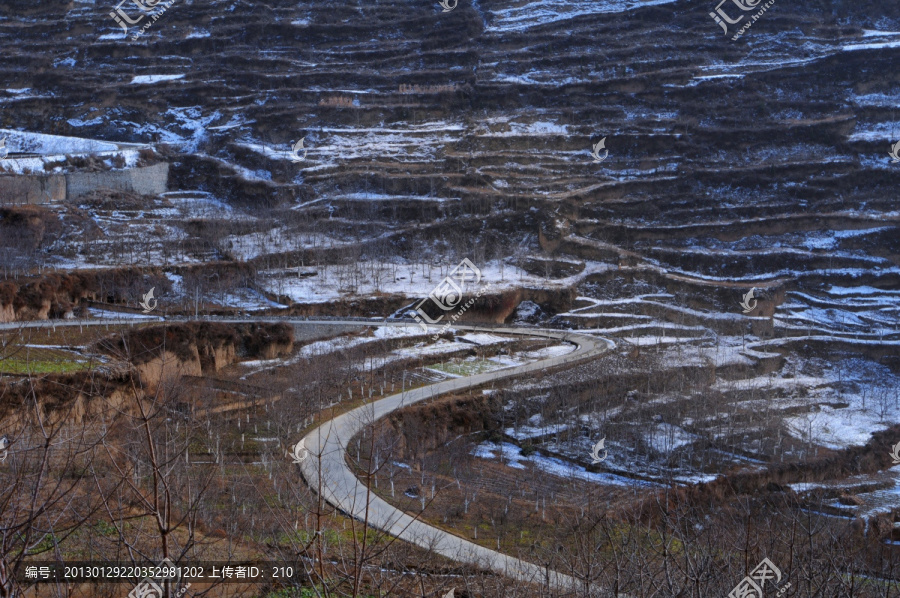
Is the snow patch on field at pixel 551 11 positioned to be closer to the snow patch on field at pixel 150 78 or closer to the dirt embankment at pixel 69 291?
the snow patch on field at pixel 150 78

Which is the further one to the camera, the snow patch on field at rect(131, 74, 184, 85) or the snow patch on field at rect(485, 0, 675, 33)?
the snow patch on field at rect(485, 0, 675, 33)

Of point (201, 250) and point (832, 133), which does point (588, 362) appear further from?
point (832, 133)

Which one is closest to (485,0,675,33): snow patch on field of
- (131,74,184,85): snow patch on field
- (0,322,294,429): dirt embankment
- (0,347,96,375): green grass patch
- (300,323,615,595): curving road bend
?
(131,74,184,85): snow patch on field

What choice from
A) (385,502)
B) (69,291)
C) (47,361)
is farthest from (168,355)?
(69,291)

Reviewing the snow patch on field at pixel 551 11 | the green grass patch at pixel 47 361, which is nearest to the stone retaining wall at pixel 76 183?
the green grass patch at pixel 47 361

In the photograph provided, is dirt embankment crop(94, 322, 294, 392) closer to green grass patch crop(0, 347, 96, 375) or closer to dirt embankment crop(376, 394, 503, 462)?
green grass patch crop(0, 347, 96, 375)

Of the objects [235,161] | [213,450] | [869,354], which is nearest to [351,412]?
[213,450]

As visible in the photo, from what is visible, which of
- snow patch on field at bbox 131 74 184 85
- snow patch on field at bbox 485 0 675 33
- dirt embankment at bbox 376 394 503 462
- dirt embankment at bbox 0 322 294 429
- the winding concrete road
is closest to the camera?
the winding concrete road
